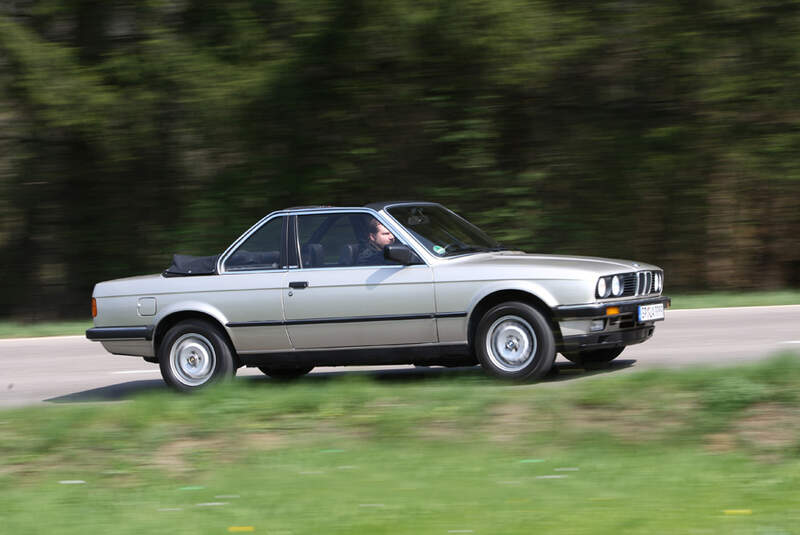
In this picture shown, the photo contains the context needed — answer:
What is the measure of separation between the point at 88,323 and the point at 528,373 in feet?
36.5

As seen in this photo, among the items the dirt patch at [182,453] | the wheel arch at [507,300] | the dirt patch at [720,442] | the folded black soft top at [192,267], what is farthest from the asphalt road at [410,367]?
the dirt patch at [182,453]

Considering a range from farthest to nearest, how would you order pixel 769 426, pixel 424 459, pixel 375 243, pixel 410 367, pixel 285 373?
pixel 410 367, pixel 285 373, pixel 375 243, pixel 769 426, pixel 424 459

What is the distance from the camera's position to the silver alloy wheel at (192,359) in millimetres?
8930

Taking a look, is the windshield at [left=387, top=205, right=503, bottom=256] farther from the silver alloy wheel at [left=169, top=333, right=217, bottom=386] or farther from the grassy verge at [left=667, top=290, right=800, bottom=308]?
the grassy verge at [left=667, top=290, right=800, bottom=308]

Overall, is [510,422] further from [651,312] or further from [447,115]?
[447,115]

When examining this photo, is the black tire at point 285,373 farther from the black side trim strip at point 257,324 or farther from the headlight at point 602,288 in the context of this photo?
the headlight at point 602,288

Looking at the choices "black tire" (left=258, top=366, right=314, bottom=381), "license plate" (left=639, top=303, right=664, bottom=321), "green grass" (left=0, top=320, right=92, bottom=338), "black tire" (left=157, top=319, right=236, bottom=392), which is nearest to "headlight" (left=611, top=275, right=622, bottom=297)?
"license plate" (left=639, top=303, right=664, bottom=321)

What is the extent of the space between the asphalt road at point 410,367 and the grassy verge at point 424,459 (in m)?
1.57

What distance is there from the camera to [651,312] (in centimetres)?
855

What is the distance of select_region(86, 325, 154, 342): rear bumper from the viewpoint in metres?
9.08

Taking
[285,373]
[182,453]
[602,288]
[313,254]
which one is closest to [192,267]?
[313,254]

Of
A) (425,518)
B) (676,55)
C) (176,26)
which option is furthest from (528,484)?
(176,26)

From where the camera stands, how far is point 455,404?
268 inches

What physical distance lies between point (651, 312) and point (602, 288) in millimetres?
712
